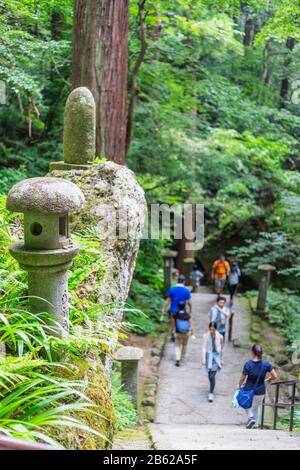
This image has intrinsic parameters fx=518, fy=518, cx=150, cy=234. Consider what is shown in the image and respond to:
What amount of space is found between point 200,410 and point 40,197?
669 cm

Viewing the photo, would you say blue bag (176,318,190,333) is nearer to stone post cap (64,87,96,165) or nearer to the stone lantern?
stone post cap (64,87,96,165)

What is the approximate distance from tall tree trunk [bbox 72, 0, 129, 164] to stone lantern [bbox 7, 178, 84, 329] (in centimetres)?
534

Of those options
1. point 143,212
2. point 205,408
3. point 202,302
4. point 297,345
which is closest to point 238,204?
point 202,302

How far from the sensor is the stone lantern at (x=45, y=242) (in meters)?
3.20

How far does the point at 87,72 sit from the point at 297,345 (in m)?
6.49

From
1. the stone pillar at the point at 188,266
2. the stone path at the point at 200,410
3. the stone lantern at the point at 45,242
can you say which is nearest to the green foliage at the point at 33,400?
the stone lantern at the point at 45,242

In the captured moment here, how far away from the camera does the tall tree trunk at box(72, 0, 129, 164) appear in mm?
8117

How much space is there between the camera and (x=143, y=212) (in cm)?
641

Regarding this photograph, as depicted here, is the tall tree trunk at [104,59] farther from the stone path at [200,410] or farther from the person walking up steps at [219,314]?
the stone path at [200,410]

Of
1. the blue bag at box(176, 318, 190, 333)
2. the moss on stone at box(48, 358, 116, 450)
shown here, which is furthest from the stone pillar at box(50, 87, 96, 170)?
the blue bag at box(176, 318, 190, 333)

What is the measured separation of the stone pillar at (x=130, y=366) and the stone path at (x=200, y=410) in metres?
0.68

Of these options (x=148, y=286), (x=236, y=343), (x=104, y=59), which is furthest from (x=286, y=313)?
(x=104, y=59)
